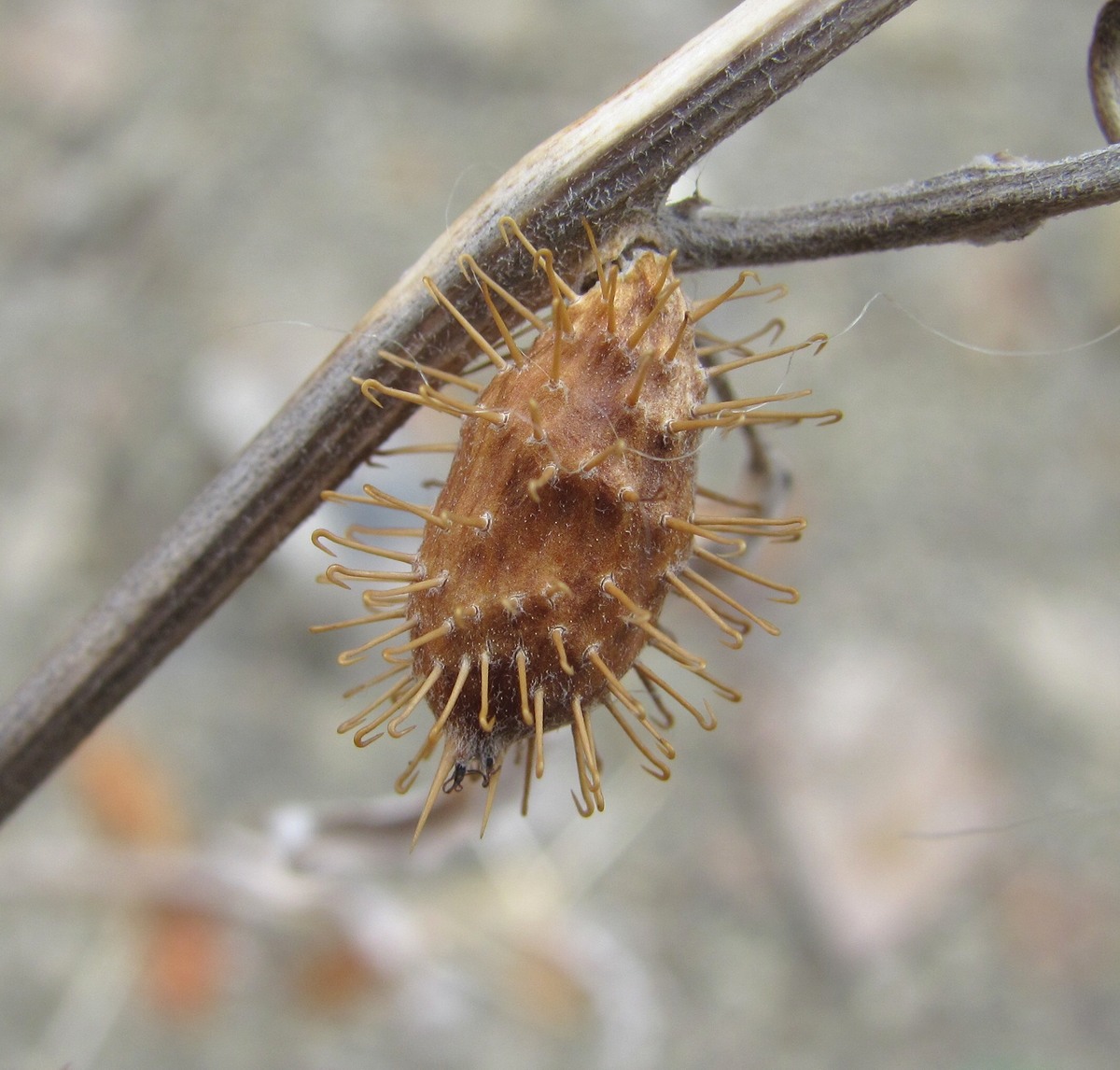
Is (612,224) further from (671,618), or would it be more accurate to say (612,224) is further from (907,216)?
(671,618)

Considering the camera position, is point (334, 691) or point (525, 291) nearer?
point (525, 291)

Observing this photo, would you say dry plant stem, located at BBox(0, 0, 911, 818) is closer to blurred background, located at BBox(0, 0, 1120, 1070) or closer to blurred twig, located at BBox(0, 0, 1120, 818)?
blurred twig, located at BBox(0, 0, 1120, 818)

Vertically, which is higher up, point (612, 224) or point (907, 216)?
point (907, 216)

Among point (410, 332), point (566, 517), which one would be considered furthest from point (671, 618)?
point (566, 517)

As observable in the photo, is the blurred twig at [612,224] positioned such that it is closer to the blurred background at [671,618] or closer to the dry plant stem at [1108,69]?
the dry plant stem at [1108,69]

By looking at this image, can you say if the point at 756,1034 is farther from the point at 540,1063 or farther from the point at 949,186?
the point at 949,186

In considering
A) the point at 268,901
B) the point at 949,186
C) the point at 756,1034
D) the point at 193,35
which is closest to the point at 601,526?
the point at 949,186

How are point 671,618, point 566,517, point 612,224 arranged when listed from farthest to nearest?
point 671,618
point 612,224
point 566,517
